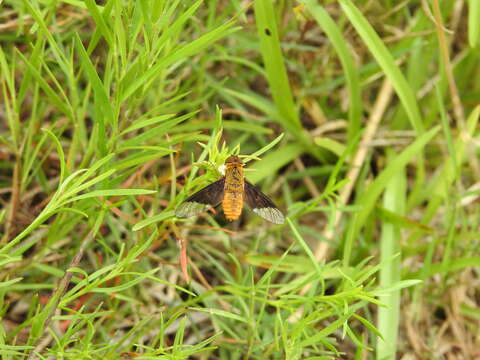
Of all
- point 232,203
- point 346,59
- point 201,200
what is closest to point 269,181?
point 346,59

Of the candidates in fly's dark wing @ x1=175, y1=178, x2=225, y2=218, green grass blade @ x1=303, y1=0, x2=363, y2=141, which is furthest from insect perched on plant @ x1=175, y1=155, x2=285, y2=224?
green grass blade @ x1=303, y1=0, x2=363, y2=141

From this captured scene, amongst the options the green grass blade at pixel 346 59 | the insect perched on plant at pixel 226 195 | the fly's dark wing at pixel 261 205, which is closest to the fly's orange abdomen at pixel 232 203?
the insect perched on plant at pixel 226 195

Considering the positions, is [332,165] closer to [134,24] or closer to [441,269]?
[441,269]

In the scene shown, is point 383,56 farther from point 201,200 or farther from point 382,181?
point 201,200

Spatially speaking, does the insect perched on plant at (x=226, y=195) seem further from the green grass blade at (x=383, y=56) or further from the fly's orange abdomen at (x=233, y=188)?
the green grass blade at (x=383, y=56)

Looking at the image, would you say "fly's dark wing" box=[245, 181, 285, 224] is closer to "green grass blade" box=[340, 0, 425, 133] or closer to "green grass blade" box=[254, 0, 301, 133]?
"green grass blade" box=[254, 0, 301, 133]

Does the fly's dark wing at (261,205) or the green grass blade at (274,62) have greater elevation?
the green grass blade at (274,62)

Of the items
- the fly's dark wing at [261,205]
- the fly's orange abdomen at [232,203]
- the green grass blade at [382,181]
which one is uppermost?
the fly's orange abdomen at [232,203]
